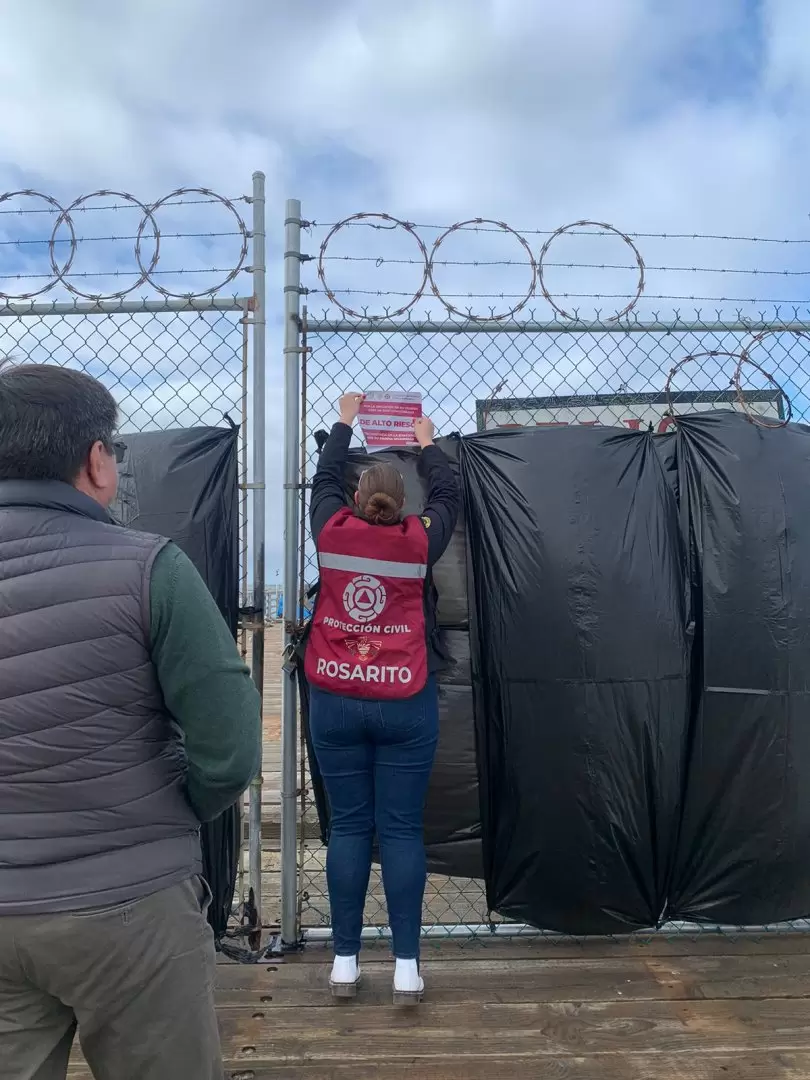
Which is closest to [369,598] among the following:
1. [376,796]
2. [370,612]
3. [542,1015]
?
[370,612]

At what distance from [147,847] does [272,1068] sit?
1.45 m

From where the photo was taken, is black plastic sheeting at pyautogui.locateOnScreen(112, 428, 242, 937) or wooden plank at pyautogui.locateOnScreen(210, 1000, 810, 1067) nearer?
wooden plank at pyautogui.locateOnScreen(210, 1000, 810, 1067)

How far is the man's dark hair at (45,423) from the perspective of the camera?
1.44 m

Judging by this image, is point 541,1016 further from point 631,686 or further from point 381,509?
point 381,509

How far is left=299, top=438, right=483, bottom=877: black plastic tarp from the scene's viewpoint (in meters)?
3.03

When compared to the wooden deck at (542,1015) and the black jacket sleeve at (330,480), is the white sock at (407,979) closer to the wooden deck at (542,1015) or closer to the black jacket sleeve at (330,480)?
the wooden deck at (542,1015)

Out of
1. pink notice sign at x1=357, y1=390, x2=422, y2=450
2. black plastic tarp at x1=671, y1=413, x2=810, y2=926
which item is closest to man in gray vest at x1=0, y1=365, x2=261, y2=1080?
pink notice sign at x1=357, y1=390, x2=422, y2=450

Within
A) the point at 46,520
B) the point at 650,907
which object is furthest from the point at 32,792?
the point at 650,907

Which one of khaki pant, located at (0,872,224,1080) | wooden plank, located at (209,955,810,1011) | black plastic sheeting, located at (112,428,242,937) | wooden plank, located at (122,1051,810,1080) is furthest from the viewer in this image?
black plastic sheeting, located at (112,428,242,937)

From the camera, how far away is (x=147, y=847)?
4.70 feet

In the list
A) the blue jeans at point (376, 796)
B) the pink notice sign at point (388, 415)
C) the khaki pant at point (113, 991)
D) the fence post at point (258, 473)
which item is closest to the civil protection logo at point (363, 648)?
the blue jeans at point (376, 796)

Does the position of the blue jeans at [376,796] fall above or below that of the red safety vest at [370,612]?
below

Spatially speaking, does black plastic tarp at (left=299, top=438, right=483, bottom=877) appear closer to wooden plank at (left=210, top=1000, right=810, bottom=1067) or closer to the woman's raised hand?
the woman's raised hand

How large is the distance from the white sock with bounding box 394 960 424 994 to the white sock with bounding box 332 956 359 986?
0.16 meters
